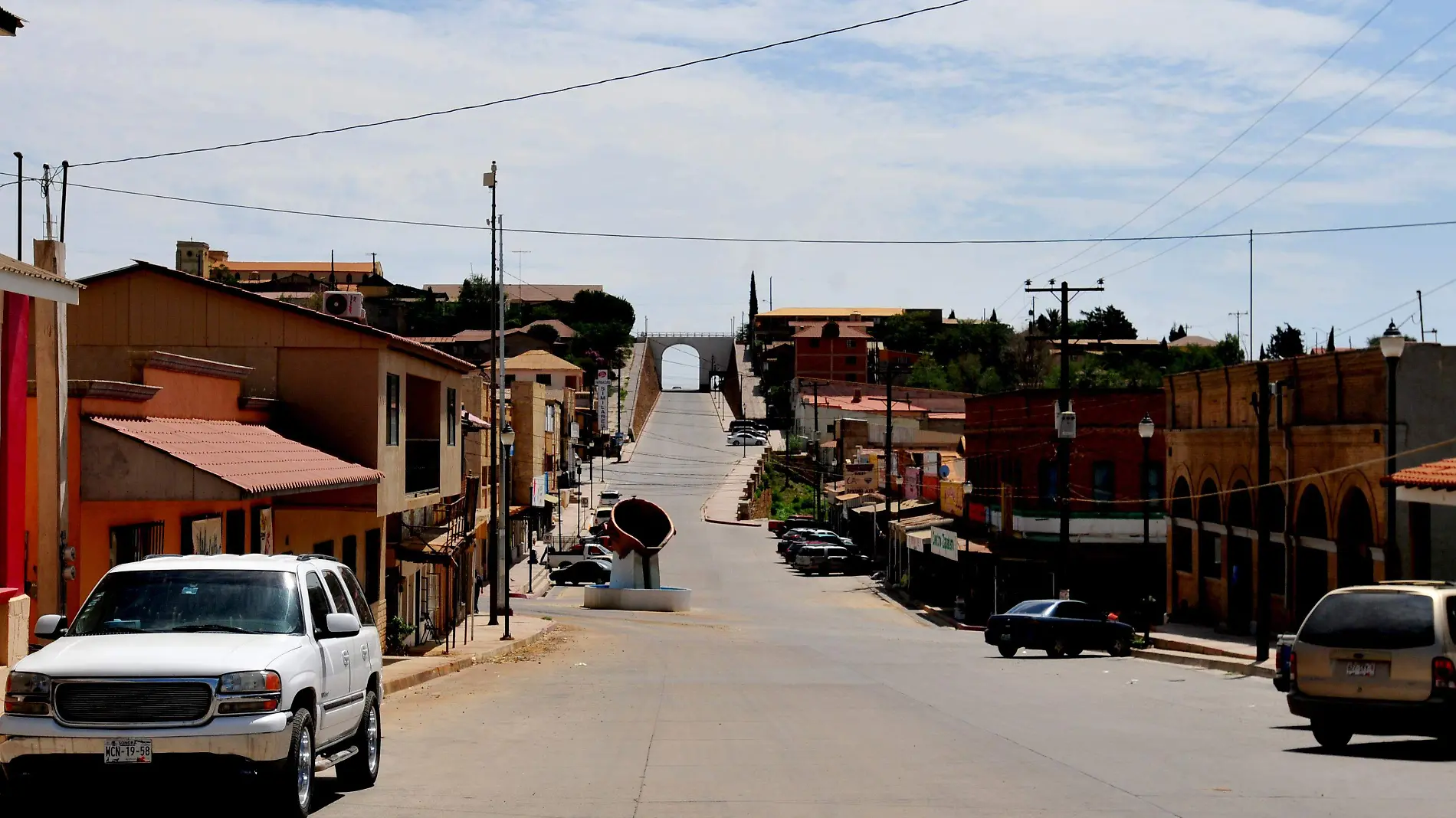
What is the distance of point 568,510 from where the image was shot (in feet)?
323

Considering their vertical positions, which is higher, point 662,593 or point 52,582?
point 52,582

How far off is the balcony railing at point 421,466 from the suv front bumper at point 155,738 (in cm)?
2002

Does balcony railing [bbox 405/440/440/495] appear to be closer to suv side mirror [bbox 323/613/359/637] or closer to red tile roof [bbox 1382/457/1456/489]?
red tile roof [bbox 1382/457/1456/489]

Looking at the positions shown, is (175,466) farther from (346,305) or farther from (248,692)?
(346,305)

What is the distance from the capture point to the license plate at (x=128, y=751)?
9.38 metres

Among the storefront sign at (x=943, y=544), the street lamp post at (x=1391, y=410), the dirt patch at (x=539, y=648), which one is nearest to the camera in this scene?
the street lamp post at (x=1391, y=410)

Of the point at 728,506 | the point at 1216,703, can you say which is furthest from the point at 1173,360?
the point at 1216,703

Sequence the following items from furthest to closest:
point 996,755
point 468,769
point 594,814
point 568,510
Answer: point 568,510
point 996,755
point 468,769
point 594,814

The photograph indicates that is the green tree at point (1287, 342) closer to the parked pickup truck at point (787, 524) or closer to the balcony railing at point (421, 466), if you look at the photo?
the parked pickup truck at point (787, 524)

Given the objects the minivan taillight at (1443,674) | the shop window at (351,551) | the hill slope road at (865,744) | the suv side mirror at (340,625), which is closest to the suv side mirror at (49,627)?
the suv side mirror at (340,625)

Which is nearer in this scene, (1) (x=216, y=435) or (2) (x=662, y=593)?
(1) (x=216, y=435)

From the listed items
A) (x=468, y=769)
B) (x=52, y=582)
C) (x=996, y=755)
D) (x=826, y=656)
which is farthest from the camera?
(x=826, y=656)

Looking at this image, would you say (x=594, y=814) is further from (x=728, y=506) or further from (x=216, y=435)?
(x=728, y=506)

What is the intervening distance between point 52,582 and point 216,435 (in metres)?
4.43
